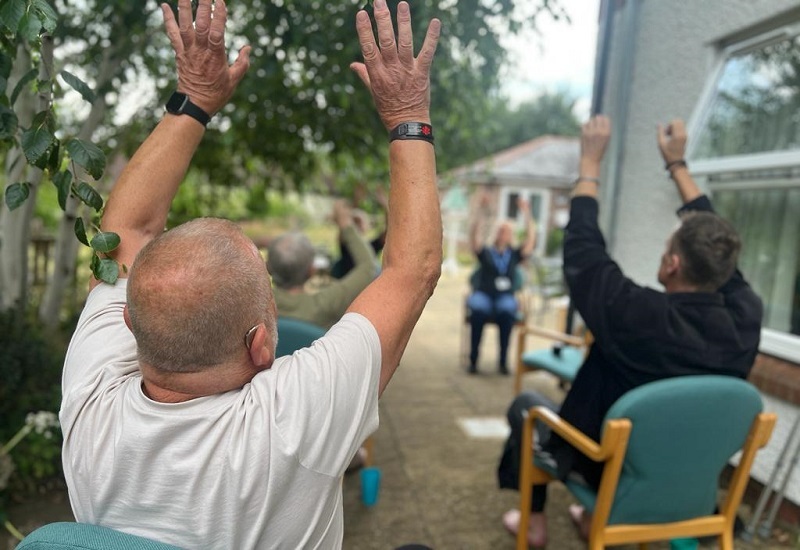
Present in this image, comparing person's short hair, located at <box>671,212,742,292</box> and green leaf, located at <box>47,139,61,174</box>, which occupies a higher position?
green leaf, located at <box>47,139,61,174</box>

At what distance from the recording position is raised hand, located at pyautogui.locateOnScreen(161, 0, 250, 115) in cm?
129

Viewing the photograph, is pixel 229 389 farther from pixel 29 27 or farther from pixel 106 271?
pixel 29 27

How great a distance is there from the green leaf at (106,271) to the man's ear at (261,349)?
382 millimetres

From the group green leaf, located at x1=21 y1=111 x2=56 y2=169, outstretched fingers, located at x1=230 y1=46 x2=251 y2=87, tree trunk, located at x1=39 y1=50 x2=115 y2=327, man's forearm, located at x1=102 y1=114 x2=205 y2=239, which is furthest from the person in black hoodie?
tree trunk, located at x1=39 y1=50 x2=115 y2=327

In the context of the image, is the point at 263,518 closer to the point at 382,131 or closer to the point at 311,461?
the point at 311,461

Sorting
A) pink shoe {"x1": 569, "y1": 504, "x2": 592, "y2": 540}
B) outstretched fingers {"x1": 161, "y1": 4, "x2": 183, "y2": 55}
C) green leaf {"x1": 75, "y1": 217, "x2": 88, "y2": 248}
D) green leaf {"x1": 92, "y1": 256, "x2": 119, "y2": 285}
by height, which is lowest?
pink shoe {"x1": 569, "y1": 504, "x2": 592, "y2": 540}

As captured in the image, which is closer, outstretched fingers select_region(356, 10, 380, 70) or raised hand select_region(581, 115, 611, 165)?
outstretched fingers select_region(356, 10, 380, 70)

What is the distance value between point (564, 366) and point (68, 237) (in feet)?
A: 11.9

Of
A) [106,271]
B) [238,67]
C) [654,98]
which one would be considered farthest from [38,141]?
[654,98]

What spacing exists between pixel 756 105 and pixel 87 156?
372 centimetres

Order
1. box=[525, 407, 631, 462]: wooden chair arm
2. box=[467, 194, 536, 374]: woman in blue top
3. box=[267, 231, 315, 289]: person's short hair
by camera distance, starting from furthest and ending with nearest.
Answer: box=[467, 194, 536, 374]: woman in blue top, box=[267, 231, 315, 289]: person's short hair, box=[525, 407, 631, 462]: wooden chair arm

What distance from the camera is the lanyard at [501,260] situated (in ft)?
21.1

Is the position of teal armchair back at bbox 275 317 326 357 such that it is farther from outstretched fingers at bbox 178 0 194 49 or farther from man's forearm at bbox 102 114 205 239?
outstretched fingers at bbox 178 0 194 49

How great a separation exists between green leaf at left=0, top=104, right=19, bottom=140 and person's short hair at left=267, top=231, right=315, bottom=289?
5.72 feet
